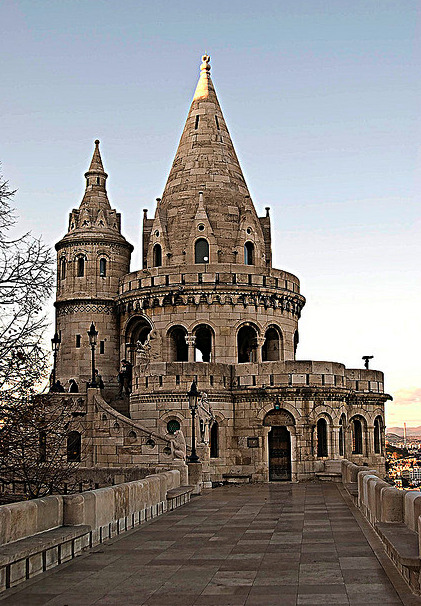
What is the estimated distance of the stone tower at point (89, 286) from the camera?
46312mm

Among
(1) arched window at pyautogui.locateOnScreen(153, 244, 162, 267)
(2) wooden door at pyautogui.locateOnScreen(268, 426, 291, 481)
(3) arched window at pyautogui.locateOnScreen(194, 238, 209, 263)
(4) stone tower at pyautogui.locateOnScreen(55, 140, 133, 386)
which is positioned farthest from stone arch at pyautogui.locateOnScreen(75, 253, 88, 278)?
(2) wooden door at pyautogui.locateOnScreen(268, 426, 291, 481)

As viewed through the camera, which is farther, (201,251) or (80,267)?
(80,267)

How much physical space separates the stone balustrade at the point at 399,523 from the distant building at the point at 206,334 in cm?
1816

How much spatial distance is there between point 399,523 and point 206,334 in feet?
112

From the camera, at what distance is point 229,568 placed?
1138 centimetres

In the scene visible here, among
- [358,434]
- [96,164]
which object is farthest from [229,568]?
[96,164]

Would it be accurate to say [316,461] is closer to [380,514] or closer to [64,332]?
[64,332]

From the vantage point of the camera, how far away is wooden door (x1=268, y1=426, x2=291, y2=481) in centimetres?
3766

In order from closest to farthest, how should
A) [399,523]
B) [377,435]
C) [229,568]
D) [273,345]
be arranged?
[229,568] → [399,523] → [273,345] → [377,435]

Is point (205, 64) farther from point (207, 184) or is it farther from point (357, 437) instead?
point (357, 437)

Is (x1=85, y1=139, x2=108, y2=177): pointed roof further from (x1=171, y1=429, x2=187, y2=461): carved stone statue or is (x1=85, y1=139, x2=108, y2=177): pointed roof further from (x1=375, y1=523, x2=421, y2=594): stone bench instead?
(x1=375, y1=523, x2=421, y2=594): stone bench

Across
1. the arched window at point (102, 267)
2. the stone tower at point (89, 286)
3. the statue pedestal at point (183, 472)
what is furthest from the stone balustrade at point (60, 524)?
the arched window at point (102, 267)

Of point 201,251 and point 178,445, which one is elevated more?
point 201,251

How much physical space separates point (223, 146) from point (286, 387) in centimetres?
1668
